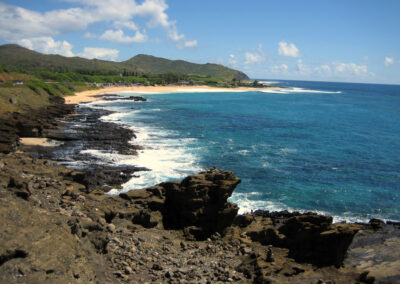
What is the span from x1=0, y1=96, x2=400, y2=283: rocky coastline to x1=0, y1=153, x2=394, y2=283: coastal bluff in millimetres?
56

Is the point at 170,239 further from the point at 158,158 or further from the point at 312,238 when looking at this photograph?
the point at 158,158

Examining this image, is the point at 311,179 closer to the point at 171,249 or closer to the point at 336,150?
the point at 336,150

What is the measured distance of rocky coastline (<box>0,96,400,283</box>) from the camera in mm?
13328

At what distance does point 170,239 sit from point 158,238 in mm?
784

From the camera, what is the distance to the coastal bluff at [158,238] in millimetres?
13172

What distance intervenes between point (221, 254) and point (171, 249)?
2909mm

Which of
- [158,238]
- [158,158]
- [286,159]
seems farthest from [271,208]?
[158,158]

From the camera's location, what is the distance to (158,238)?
19375mm

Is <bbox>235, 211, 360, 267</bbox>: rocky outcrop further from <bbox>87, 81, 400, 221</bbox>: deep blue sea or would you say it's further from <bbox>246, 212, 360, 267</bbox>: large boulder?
<bbox>87, 81, 400, 221</bbox>: deep blue sea

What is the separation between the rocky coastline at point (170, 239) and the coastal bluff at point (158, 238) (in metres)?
0.06

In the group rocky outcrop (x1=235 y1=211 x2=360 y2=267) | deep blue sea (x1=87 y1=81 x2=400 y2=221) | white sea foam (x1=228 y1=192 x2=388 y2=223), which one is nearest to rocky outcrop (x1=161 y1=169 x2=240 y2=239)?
rocky outcrop (x1=235 y1=211 x2=360 y2=267)

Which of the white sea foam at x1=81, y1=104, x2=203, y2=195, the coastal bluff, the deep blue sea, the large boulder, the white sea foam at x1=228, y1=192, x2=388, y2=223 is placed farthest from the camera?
the white sea foam at x1=81, y1=104, x2=203, y2=195

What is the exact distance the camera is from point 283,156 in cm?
4484

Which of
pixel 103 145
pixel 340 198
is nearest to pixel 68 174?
pixel 103 145
